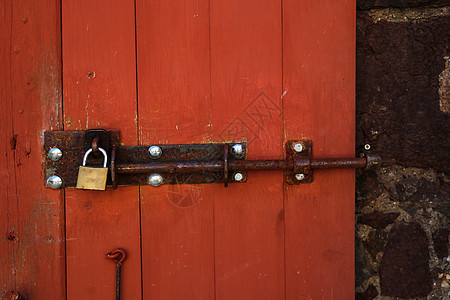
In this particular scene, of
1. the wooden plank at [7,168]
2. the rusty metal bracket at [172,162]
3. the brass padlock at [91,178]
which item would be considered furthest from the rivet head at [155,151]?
the wooden plank at [7,168]

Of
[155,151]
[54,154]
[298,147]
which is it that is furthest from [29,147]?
[298,147]

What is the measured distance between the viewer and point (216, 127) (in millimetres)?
888

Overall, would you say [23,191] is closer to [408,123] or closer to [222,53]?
[222,53]

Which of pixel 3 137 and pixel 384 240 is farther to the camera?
pixel 384 240

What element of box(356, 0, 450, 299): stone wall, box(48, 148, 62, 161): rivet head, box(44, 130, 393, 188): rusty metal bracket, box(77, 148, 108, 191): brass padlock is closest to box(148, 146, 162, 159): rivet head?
box(44, 130, 393, 188): rusty metal bracket

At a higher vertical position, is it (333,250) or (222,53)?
(222,53)

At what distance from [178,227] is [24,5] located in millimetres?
750

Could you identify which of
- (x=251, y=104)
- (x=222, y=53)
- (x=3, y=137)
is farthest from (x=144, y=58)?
(x=3, y=137)

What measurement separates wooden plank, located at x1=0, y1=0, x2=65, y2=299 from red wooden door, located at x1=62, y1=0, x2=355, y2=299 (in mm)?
37

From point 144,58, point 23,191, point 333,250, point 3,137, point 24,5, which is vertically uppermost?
point 24,5

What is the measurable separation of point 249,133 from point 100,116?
1.41 ft

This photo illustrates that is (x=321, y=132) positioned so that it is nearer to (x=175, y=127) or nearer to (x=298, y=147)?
(x=298, y=147)

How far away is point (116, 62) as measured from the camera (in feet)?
2.80

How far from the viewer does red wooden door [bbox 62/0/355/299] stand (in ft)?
2.81
